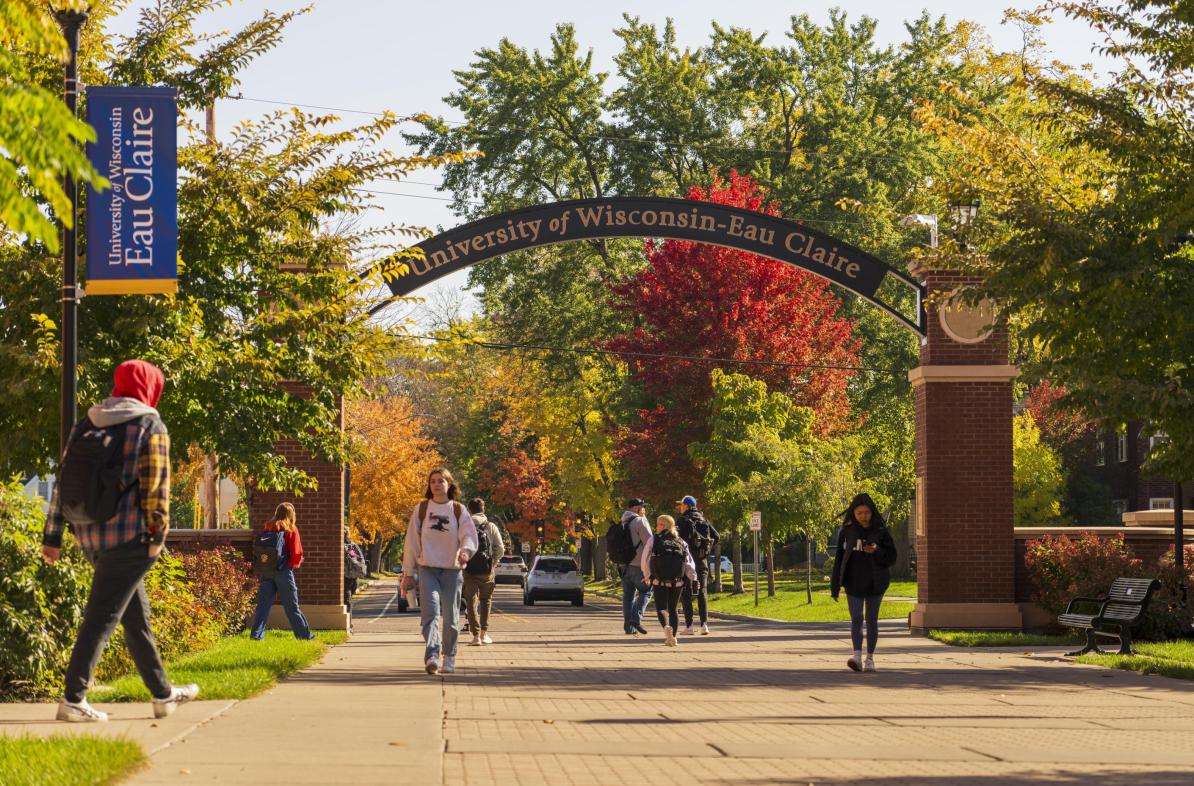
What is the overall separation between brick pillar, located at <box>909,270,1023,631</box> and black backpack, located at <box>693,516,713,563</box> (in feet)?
9.95

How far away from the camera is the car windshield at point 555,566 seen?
42.6m

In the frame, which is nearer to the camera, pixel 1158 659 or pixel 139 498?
pixel 139 498

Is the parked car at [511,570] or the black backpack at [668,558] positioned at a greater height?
the black backpack at [668,558]

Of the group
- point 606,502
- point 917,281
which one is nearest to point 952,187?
point 917,281

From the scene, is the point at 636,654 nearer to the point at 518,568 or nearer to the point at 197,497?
the point at 197,497

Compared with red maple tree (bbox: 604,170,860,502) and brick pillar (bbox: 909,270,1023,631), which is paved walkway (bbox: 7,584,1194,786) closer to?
brick pillar (bbox: 909,270,1023,631)

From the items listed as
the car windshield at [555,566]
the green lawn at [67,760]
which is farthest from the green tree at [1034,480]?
the green lawn at [67,760]

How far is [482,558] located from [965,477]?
7631mm

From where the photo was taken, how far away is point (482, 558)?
19656 millimetres

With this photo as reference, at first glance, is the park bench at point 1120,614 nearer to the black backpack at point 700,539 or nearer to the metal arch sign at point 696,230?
the black backpack at point 700,539

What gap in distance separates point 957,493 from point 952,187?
6029mm

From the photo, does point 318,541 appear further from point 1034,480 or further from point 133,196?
point 1034,480

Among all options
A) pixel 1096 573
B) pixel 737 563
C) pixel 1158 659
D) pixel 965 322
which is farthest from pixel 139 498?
pixel 737 563

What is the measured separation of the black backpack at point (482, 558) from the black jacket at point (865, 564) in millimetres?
5159
